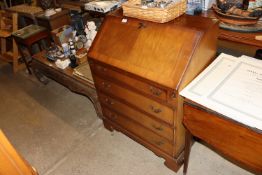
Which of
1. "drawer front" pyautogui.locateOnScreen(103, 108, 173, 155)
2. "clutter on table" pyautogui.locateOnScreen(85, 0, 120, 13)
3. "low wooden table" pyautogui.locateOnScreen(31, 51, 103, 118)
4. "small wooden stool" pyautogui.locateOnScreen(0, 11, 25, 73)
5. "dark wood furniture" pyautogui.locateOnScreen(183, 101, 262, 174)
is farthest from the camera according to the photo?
"small wooden stool" pyautogui.locateOnScreen(0, 11, 25, 73)

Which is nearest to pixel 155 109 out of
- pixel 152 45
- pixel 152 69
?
pixel 152 69

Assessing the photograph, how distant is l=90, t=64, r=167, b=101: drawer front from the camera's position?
138 cm

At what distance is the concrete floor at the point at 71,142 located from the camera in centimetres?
188

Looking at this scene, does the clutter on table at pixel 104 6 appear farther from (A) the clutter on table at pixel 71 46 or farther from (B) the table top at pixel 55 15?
(B) the table top at pixel 55 15

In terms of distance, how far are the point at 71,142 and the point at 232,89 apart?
1622 mm

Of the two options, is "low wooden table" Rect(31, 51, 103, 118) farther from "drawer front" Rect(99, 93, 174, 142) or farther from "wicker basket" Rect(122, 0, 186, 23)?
"wicker basket" Rect(122, 0, 186, 23)

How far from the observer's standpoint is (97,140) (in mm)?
2197

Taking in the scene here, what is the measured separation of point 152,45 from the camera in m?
1.42

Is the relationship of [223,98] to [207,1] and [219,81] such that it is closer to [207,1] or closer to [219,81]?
[219,81]

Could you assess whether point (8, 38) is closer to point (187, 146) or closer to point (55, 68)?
point (55, 68)

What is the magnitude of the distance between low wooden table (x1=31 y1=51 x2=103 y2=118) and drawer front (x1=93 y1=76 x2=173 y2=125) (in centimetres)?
33

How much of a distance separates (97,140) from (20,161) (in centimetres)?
119

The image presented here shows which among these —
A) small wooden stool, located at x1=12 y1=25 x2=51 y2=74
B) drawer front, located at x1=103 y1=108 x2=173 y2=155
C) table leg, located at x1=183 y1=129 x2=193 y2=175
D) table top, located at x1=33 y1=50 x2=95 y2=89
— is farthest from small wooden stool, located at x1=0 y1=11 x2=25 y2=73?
table leg, located at x1=183 y1=129 x2=193 y2=175

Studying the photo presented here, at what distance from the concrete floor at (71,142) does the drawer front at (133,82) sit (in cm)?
76
